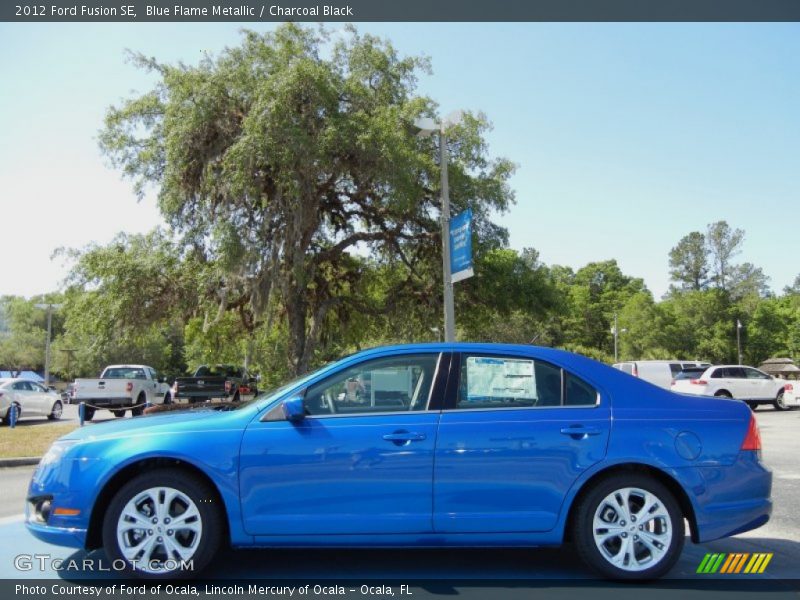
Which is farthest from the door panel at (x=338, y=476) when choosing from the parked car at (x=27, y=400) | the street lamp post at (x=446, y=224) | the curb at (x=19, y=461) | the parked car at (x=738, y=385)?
the parked car at (x=738, y=385)

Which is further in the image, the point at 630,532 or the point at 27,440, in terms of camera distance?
the point at 27,440

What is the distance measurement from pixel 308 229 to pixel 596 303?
292 feet

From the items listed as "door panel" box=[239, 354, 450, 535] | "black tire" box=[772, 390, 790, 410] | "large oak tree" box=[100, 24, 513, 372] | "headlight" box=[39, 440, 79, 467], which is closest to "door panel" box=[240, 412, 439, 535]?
"door panel" box=[239, 354, 450, 535]

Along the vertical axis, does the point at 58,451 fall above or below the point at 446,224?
below

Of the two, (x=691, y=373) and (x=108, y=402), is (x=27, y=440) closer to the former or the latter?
(x=108, y=402)

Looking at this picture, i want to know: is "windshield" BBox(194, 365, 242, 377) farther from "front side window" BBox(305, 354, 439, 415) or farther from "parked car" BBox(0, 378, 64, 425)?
"front side window" BBox(305, 354, 439, 415)

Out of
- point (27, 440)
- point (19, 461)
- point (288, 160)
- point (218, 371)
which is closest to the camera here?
point (19, 461)

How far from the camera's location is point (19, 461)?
447 inches

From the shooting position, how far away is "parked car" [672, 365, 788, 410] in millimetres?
24016

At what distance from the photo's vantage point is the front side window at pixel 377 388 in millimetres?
4812

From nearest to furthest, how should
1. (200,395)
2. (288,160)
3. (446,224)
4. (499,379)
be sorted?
(499,379), (446,224), (288,160), (200,395)

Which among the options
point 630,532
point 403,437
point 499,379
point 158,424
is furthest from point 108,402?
point 630,532

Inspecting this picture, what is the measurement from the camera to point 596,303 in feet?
337

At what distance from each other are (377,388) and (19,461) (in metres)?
9.20
